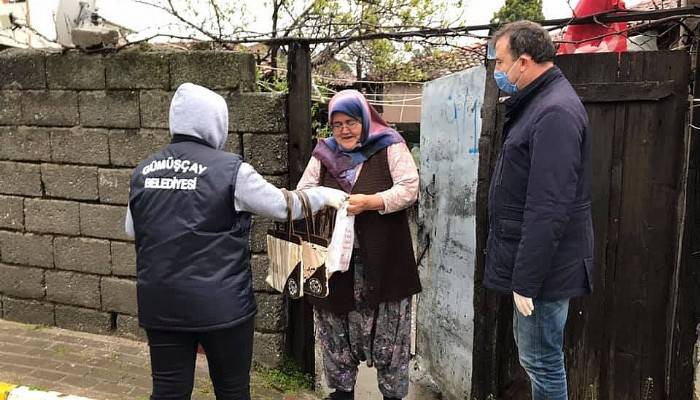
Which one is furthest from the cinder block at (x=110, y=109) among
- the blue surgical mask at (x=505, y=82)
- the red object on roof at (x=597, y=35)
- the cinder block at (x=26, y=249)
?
the red object on roof at (x=597, y=35)

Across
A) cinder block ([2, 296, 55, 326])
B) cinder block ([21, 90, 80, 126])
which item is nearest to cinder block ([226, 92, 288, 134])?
cinder block ([21, 90, 80, 126])

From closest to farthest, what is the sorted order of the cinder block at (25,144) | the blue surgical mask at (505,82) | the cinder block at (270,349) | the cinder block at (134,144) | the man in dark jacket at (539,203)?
the man in dark jacket at (539,203)
the blue surgical mask at (505,82)
the cinder block at (270,349)
the cinder block at (134,144)
the cinder block at (25,144)

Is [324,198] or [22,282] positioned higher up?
[324,198]

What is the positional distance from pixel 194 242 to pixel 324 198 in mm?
767

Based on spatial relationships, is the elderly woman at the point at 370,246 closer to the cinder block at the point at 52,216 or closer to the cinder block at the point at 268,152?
the cinder block at the point at 268,152

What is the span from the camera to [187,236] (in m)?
2.45

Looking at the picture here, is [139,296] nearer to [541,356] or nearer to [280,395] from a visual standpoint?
[280,395]

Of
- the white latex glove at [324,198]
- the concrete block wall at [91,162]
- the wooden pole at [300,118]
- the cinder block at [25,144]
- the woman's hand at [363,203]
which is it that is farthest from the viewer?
the cinder block at [25,144]

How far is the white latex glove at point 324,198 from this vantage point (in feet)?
9.55

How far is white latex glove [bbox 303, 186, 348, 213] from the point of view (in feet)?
9.55

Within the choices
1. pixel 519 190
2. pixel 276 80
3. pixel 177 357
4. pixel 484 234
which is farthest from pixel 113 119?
pixel 519 190

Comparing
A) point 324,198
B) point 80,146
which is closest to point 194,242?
point 324,198

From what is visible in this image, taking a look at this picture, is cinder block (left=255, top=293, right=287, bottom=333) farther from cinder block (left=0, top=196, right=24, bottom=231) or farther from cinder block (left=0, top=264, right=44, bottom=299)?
cinder block (left=0, top=196, right=24, bottom=231)

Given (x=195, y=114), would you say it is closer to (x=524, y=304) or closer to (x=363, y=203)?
(x=363, y=203)
